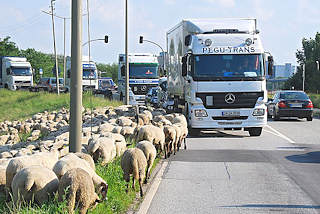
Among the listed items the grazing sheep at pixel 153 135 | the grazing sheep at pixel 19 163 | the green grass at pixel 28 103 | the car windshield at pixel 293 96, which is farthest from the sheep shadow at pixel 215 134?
the green grass at pixel 28 103

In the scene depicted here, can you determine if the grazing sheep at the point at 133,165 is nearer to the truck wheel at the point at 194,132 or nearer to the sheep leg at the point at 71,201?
the sheep leg at the point at 71,201

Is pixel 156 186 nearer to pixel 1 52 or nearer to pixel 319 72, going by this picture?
pixel 319 72

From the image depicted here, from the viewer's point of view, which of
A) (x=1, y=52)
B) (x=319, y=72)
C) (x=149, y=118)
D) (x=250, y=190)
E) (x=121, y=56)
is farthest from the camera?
(x=1, y=52)

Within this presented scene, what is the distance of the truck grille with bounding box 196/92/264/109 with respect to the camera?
19016 mm

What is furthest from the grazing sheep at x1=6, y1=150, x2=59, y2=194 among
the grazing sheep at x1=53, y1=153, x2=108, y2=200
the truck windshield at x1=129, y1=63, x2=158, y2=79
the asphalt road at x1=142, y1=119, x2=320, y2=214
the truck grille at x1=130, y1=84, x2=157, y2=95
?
the truck grille at x1=130, y1=84, x2=157, y2=95

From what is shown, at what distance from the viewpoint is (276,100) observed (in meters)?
29.4

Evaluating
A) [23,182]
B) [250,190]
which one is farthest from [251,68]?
[23,182]

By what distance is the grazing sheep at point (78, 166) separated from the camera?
784cm

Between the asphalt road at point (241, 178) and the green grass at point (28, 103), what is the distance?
76.4 ft

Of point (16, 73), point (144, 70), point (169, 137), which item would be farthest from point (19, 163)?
point (16, 73)

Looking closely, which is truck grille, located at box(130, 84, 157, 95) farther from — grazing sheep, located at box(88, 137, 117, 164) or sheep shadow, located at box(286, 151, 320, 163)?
grazing sheep, located at box(88, 137, 117, 164)

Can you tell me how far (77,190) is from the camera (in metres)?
6.97

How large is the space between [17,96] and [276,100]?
27.0 metres

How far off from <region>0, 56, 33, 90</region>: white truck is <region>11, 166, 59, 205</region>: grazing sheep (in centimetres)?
5163
